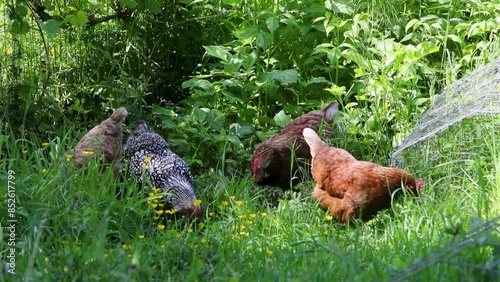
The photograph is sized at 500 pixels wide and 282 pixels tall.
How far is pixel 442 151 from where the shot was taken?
6164mm

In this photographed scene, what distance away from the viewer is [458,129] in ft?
20.4

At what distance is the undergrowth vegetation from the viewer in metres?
4.41

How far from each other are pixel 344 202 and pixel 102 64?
11.5 feet

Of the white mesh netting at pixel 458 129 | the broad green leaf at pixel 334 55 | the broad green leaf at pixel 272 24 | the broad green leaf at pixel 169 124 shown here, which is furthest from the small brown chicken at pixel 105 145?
the white mesh netting at pixel 458 129

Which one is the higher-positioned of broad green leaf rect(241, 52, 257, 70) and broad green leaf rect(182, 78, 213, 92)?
broad green leaf rect(241, 52, 257, 70)

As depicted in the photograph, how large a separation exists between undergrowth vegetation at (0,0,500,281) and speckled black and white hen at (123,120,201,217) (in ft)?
0.44

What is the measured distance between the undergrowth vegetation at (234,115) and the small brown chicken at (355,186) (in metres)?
0.12

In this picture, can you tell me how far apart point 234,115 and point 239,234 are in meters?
2.69

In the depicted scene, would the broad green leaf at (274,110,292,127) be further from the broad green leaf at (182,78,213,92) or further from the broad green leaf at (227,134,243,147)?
the broad green leaf at (182,78,213,92)

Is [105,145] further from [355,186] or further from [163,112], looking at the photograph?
[355,186]

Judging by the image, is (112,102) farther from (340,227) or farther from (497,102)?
(497,102)

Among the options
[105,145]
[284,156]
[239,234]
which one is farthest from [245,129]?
[239,234]

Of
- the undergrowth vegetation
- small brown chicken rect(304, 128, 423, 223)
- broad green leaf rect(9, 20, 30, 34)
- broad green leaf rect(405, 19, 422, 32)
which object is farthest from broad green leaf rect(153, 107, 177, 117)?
broad green leaf rect(405, 19, 422, 32)

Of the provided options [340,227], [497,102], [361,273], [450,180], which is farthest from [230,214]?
[361,273]
